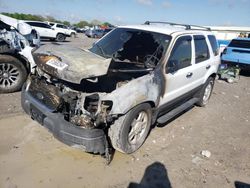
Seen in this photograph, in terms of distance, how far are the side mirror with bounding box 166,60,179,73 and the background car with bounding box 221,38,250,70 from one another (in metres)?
8.02

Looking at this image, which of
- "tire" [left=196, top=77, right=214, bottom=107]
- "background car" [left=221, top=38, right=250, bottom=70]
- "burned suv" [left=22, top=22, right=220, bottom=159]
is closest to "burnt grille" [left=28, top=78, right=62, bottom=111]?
"burned suv" [left=22, top=22, right=220, bottom=159]

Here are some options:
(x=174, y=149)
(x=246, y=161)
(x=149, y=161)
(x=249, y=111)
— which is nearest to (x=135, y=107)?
(x=149, y=161)

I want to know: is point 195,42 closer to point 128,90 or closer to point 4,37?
point 128,90

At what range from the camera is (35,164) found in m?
3.74

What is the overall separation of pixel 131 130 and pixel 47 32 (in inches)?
916

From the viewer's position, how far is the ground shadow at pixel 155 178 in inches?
138

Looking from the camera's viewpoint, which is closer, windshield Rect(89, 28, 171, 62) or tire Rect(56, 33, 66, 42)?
windshield Rect(89, 28, 171, 62)

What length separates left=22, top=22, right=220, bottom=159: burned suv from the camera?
3.41 m

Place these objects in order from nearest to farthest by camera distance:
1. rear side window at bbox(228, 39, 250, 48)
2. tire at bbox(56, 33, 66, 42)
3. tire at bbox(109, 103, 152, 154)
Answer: tire at bbox(109, 103, 152, 154) < rear side window at bbox(228, 39, 250, 48) < tire at bbox(56, 33, 66, 42)

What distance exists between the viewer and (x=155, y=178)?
3678mm

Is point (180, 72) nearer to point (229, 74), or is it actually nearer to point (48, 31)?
point (229, 74)

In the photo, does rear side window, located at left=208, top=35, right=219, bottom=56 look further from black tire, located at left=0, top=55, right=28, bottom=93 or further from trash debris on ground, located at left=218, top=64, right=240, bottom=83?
black tire, located at left=0, top=55, right=28, bottom=93

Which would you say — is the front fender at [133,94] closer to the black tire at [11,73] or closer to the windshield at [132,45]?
the windshield at [132,45]

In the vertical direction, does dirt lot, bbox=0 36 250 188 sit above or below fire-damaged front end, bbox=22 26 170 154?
below
